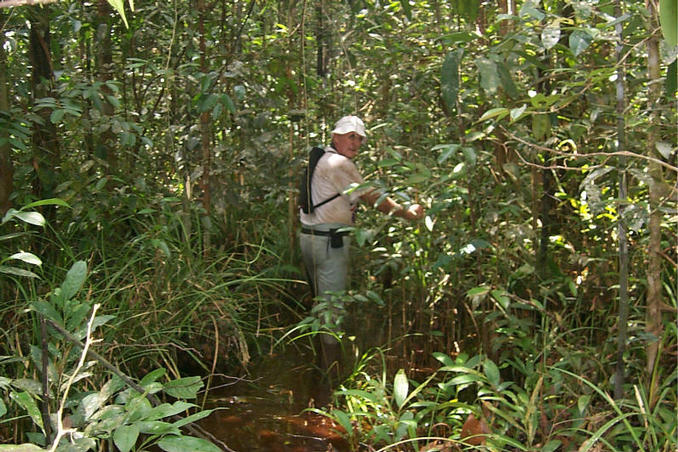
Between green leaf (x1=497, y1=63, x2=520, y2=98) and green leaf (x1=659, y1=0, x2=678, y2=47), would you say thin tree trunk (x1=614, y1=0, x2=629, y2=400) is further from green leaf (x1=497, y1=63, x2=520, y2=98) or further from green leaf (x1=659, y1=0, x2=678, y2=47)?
green leaf (x1=659, y1=0, x2=678, y2=47)

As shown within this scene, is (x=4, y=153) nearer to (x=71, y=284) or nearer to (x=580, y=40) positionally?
(x=71, y=284)

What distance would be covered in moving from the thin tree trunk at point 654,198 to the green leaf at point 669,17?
6.00 ft

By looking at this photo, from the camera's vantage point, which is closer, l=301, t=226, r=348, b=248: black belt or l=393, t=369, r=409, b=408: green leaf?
l=393, t=369, r=409, b=408: green leaf

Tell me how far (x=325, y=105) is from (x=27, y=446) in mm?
3695

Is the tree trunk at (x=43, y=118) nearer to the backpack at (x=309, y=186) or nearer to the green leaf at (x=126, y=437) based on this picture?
the backpack at (x=309, y=186)

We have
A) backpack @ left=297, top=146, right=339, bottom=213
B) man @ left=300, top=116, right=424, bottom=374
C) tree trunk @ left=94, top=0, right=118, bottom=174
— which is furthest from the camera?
backpack @ left=297, top=146, right=339, bottom=213

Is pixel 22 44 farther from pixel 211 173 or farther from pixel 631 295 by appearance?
pixel 631 295

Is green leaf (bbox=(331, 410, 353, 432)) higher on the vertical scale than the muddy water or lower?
higher

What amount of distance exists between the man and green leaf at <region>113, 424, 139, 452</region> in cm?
244

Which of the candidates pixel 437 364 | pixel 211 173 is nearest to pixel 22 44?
pixel 211 173

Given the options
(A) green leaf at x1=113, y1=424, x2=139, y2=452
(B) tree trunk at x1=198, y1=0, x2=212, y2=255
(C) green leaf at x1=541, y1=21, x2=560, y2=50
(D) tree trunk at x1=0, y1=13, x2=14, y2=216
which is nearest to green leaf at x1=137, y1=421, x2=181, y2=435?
(A) green leaf at x1=113, y1=424, x2=139, y2=452

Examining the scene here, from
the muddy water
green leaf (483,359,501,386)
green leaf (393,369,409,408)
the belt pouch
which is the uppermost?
the belt pouch

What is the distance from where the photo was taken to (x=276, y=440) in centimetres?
330

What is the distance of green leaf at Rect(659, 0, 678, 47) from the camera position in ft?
2.12
